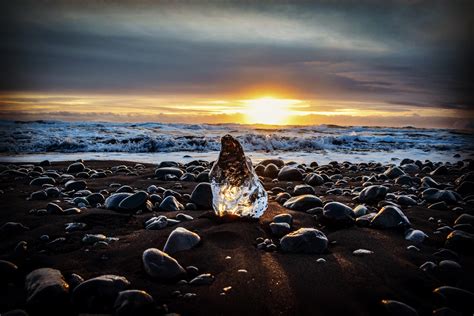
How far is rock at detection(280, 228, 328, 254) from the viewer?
2602 millimetres

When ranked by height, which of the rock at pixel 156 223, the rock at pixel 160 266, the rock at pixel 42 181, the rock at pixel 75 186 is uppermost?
the rock at pixel 160 266

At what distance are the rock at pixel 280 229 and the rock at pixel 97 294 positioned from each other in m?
1.33

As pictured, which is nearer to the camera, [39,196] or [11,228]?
[11,228]

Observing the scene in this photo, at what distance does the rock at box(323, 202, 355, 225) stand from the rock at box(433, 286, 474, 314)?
47.7 inches

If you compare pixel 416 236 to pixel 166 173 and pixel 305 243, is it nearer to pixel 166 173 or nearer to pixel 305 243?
pixel 305 243

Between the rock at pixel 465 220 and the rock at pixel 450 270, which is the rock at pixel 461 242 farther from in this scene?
the rock at pixel 465 220

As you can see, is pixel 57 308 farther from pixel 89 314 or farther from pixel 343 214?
pixel 343 214

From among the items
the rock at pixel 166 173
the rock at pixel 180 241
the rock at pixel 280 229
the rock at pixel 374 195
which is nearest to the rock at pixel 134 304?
the rock at pixel 180 241

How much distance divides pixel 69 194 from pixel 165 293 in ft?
10.3

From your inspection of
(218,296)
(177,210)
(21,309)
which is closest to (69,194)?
(177,210)

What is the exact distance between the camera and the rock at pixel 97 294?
6.11 feet

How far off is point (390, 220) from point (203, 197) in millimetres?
1875

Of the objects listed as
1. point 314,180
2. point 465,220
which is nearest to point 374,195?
point 465,220

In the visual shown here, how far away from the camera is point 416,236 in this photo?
2.92m
